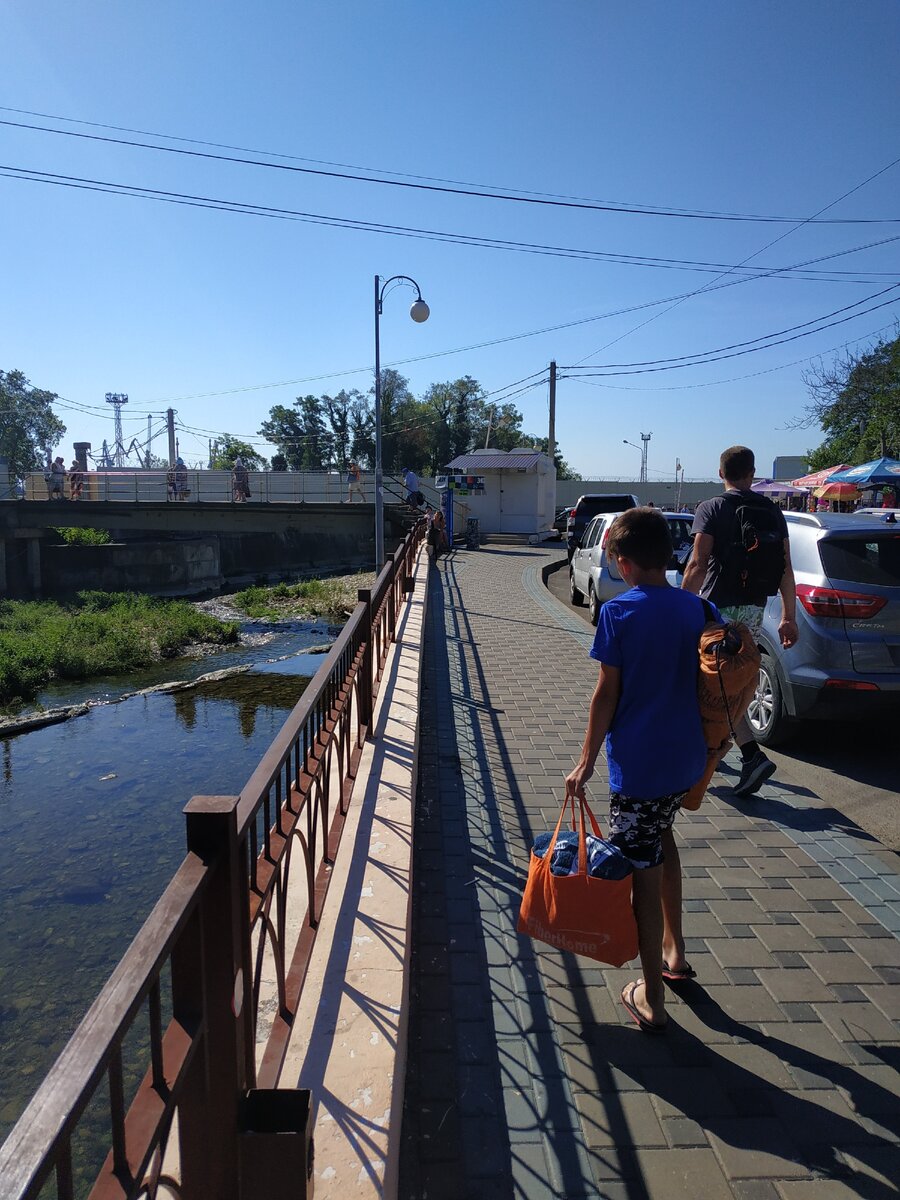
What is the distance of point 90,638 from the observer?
19188mm

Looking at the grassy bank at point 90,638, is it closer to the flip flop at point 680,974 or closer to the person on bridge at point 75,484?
the person on bridge at point 75,484

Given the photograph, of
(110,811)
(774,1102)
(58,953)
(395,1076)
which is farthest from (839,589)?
(110,811)

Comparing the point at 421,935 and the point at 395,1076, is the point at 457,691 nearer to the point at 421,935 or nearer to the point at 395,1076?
the point at 421,935

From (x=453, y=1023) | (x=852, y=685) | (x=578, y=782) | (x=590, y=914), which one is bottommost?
(x=453, y=1023)

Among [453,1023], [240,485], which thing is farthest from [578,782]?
[240,485]

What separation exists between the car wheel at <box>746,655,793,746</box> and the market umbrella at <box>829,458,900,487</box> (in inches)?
629

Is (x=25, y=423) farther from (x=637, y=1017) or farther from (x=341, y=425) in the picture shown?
(x=637, y=1017)

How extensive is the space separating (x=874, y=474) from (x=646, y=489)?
39.7m

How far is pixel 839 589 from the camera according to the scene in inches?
223

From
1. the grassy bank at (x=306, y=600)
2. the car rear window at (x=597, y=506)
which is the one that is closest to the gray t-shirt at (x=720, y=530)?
the car rear window at (x=597, y=506)

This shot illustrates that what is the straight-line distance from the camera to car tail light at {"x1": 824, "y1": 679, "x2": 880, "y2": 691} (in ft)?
18.2

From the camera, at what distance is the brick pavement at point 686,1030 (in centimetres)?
232

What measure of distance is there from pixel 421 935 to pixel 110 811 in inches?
240

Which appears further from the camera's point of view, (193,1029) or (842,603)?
(842,603)
